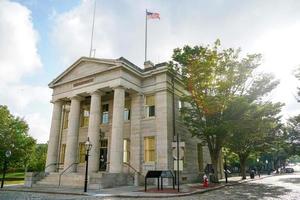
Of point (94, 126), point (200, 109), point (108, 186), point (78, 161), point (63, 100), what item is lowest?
point (108, 186)

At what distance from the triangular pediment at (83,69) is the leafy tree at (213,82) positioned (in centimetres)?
634

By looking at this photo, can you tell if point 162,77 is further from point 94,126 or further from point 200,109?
point 94,126

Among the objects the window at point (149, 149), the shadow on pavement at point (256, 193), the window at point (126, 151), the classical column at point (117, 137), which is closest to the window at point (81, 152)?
the window at point (126, 151)

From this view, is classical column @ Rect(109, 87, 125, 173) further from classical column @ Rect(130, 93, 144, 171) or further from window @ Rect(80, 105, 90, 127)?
window @ Rect(80, 105, 90, 127)

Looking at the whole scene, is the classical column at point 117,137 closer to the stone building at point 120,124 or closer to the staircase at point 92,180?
the stone building at point 120,124

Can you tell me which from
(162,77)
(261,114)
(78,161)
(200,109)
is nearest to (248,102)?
(261,114)

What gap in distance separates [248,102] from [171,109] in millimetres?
6692

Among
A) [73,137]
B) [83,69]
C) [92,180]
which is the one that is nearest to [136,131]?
[73,137]

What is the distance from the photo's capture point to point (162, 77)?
79.3ft

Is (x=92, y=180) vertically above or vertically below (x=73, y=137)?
below

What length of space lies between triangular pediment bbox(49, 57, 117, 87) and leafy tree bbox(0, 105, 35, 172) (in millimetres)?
18774

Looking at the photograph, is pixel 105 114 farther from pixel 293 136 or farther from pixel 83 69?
pixel 293 136

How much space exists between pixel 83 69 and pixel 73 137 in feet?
22.5

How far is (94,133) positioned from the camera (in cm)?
2344
